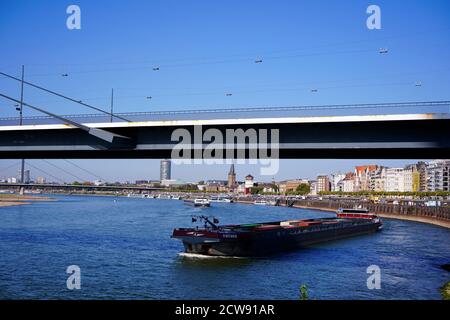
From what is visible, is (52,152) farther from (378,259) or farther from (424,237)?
(424,237)

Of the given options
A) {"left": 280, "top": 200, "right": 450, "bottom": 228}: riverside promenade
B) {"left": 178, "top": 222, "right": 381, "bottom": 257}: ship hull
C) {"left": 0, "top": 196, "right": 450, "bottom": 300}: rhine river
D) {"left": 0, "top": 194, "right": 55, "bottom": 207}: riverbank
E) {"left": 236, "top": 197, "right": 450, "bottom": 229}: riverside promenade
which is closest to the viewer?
{"left": 0, "top": 196, "right": 450, "bottom": 300}: rhine river

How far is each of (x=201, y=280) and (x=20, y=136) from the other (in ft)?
44.8

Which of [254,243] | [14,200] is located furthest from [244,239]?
[14,200]

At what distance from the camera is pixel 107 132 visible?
27.2 metres

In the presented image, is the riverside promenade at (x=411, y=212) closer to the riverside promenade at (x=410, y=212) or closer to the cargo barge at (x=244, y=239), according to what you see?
the riverside promenade at (x=410, y=212)

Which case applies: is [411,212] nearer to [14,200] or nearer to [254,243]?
[254,243]

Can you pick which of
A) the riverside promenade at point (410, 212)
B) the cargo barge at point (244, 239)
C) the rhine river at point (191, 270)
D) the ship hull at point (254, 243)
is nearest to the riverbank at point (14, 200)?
the riverside promenade at point (410, 212)

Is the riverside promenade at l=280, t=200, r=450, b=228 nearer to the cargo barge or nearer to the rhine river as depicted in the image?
the rhine river

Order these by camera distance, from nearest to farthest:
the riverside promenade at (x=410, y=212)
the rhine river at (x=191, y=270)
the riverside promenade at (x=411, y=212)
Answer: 1. the rhine river at (x=191, y=270)
2. the riverside promenade at (x=411, y=212)
3. the riverside promenade at (x=410, y=212)

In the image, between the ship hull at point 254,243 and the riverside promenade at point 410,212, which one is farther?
the riverside promenade at point 410,212

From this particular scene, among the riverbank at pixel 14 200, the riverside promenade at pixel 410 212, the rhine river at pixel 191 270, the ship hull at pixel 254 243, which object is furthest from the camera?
the riverbank at pixel 14 200

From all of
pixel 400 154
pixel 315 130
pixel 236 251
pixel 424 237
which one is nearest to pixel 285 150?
pixel 315 130

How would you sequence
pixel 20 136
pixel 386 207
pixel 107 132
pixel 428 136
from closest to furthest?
pixel 428 136 → pixel 107 132 → pixel 20 136 → pixel 386 207

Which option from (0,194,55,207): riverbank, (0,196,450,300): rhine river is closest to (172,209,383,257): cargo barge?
(0,196,450,300): rhine river
